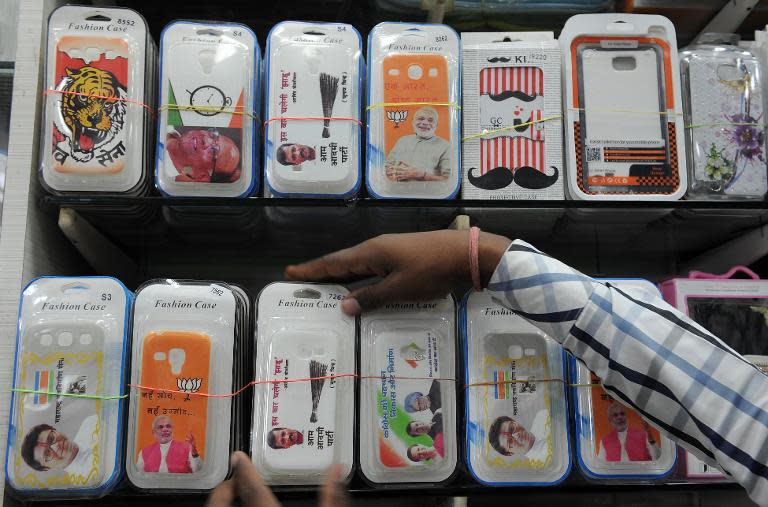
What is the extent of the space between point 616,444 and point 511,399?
0.66ft

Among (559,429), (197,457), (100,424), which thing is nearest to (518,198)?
(559,429)

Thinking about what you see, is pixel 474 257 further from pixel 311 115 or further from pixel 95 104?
pixel 95 104

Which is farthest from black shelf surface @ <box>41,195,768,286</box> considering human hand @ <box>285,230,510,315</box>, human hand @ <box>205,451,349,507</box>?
human hand @ <box>205,451,349,507</box>

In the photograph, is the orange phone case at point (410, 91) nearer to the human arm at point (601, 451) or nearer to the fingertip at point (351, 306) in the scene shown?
the fingertip at point (351, 306)

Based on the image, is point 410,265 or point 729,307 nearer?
point 410,265

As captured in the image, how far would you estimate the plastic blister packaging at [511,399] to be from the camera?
119 centimetres

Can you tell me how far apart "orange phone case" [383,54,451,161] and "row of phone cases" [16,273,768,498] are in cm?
32

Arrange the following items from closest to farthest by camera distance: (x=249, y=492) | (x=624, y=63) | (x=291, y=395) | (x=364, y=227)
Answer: (x=249, y=492) < (x=291, y=395) < (x=624, y=63) < (x=364, y=227)

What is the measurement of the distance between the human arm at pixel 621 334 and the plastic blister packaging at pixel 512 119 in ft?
0.59

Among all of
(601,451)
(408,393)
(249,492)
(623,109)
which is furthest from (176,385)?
(623,109)

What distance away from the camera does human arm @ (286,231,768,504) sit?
38.7 inches

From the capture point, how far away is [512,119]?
1.32 meters

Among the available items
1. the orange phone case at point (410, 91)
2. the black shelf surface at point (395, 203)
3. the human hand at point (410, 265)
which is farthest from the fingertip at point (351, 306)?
the orange phone case at point (410, 91)

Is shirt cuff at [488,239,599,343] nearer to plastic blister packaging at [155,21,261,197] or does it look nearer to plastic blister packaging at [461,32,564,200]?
plastic blister packaging at [461,32,564,200]
